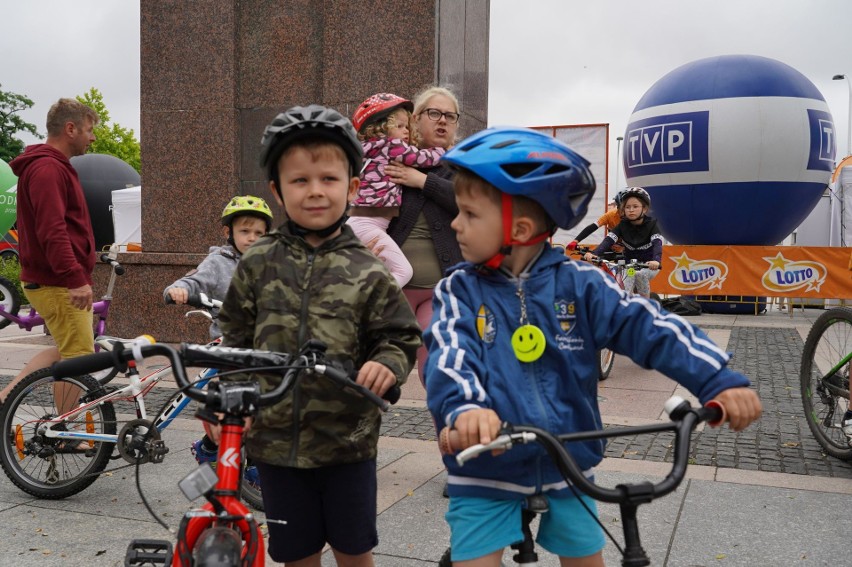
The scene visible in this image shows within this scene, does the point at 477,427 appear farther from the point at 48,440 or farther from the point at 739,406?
the point at 48,440

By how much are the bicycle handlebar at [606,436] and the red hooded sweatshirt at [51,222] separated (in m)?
3.90

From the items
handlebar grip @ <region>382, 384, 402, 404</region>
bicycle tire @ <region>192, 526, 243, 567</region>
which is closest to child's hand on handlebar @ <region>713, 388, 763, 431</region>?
handlebar grip @ <region>382, 384, 402, 404</region>

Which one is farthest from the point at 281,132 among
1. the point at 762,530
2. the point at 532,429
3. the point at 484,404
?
the point at 762,530

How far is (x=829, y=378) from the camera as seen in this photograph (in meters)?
5.25

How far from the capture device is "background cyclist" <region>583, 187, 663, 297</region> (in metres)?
9.33

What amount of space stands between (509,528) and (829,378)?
391 centimetres

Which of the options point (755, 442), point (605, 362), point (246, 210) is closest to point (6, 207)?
point (605, 362)

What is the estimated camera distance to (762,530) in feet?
12.8

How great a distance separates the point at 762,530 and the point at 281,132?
9.60 feet

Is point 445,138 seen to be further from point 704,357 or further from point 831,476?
point 831,476

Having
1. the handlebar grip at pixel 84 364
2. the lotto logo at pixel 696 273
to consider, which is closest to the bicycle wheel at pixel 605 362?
the handlebar grip at pixel 84 364

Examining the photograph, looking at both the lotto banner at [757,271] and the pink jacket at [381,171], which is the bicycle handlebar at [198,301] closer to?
the pink jacket at [381,171]

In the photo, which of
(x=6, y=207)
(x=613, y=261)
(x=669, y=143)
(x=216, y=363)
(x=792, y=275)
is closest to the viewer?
(x=216, y=363)

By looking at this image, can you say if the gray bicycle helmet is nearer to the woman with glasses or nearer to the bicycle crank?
the woman with glasses
